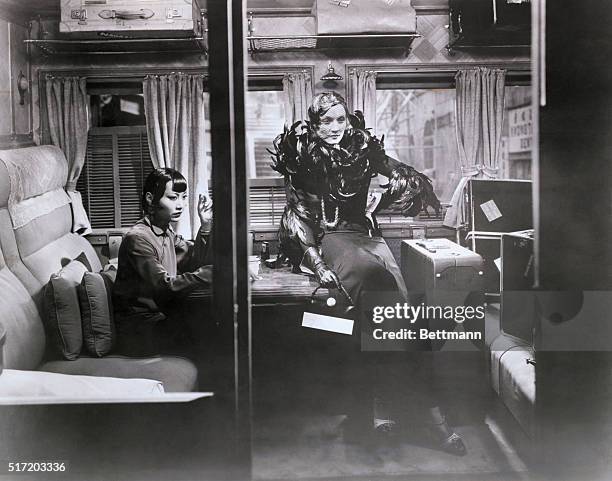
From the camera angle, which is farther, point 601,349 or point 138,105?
point 601,349

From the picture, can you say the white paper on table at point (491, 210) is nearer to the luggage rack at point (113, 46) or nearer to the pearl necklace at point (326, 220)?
the pearl necklace at point (326, 220)

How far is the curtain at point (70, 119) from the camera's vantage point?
2420 mm

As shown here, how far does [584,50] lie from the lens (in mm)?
2521

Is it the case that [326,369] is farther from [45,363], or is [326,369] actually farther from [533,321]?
[45,363]

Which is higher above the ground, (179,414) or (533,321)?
(533,321)

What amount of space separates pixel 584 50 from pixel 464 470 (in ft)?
5.31

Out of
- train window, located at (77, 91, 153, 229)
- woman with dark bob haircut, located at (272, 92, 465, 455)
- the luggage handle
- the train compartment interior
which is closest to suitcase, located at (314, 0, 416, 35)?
the train compartment interior

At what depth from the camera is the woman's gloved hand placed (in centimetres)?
247

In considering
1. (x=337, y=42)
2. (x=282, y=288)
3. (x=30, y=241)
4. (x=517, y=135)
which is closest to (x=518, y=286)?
(x=517, y=135)

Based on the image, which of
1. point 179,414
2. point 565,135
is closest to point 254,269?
point 179,414

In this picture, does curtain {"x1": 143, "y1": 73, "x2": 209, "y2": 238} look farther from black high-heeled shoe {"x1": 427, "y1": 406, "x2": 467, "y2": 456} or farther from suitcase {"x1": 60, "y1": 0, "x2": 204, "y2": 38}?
black high-heeled shoe {"x1": 427, "y1": 406, "x2": 467, "y2": 456}

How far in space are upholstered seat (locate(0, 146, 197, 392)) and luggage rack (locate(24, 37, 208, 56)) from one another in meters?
0.35

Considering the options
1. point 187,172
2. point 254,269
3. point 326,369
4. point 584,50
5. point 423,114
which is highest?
point 584,50
